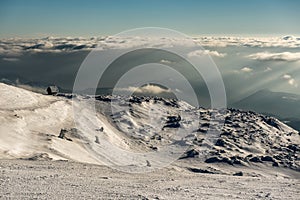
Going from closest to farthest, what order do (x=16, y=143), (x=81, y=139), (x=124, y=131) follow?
(x=16, y=143) < (x=81, y=139) < (x=124, y=131)

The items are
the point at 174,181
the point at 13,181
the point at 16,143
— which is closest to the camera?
the point at 13,181

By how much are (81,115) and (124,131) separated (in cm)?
4155

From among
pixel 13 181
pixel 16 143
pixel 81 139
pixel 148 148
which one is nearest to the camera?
pixel 13 181

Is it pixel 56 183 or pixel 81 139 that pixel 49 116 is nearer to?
pixel 81 139

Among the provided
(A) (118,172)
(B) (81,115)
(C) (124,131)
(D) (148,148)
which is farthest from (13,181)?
(C) (124,131)

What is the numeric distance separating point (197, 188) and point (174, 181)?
353 centimetres

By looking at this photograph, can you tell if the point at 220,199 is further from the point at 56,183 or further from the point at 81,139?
the point at 81,139

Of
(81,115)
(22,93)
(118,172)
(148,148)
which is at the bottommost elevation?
(148,148)

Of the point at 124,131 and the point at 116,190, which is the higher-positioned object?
Answer: the point at 116,190

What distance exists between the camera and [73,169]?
4319cm

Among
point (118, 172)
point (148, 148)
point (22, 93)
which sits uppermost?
point (118, 172)

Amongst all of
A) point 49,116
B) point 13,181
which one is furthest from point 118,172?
point 49,116

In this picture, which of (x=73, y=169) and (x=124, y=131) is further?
(x=124, y=131)

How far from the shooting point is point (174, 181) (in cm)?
4125
